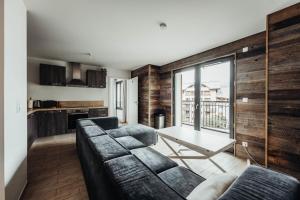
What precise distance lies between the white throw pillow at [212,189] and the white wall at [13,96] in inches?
65.6

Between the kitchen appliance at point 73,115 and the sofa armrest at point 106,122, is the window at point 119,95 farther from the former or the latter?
the sofa armrest at point 106,122

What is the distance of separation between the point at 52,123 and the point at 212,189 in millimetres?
4756

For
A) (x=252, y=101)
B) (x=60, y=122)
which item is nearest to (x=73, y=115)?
(x=60, y=122)

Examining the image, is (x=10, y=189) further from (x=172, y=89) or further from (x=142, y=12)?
(x=172, y=89)

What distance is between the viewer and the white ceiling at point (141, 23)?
1954 mm

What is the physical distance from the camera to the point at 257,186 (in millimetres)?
869

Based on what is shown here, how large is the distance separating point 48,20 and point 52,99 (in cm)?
324

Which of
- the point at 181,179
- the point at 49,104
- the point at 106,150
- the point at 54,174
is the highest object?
the point at 49,104

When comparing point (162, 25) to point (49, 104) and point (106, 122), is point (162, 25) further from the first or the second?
point (49, 104)

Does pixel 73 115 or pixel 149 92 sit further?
pixel 149 92

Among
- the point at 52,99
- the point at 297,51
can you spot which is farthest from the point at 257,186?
the point at 52,99

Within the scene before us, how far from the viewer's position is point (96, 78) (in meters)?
5.35

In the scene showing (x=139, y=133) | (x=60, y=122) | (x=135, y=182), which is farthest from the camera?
(x=60, y=122)

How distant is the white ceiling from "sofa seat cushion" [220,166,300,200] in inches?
81.5
